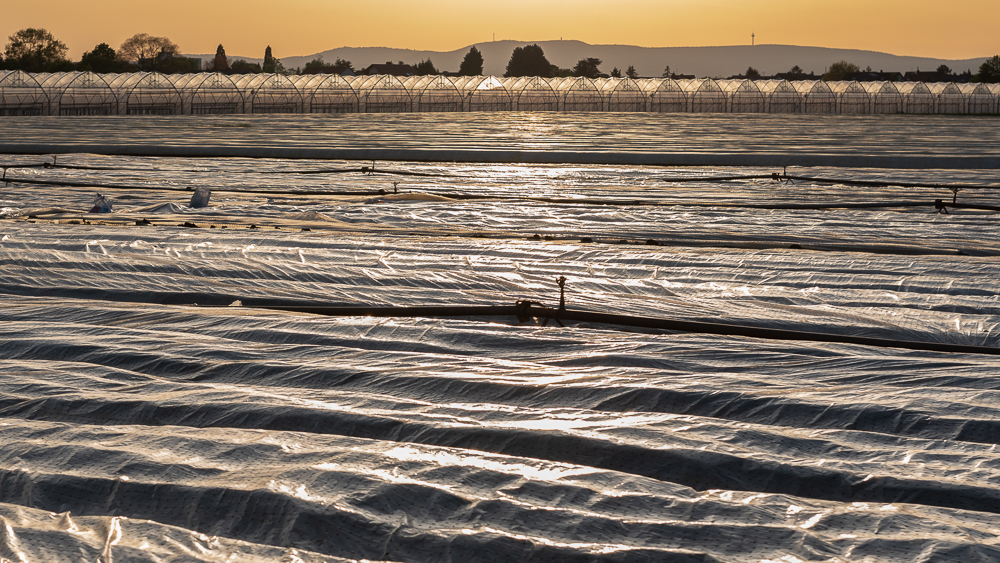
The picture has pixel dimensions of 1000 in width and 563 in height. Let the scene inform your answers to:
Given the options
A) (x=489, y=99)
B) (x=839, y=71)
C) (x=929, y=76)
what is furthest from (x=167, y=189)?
(x=929, y=76)

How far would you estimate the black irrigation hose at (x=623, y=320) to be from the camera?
9.97 ft

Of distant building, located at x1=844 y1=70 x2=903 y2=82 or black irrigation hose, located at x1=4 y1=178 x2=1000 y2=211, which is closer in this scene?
black irrigation hose, located at x1=4 y1=178 x2=1000 y2=211

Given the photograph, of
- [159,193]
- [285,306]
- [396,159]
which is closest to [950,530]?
[285,306]

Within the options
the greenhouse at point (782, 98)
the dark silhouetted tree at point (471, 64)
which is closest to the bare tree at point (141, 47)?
the dark silhouetted tree at point (471, 64)

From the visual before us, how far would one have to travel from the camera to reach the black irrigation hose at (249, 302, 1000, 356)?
3039 millimetres

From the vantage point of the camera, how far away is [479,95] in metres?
39.7

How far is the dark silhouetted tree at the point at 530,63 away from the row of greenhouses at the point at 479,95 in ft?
138

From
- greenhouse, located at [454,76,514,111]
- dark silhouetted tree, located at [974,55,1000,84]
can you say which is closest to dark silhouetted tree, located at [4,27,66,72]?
greenhouse, located at [454,76,514,111]

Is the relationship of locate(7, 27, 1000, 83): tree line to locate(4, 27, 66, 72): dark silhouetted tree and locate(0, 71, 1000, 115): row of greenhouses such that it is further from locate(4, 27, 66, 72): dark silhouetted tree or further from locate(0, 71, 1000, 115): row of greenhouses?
locate(0, 71, 1000, 115): row of greenhouses

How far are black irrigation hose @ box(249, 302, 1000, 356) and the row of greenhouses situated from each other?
116 feet

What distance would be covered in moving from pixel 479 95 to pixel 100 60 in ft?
134

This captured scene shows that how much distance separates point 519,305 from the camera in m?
3.40

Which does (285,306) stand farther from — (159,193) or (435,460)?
(159,193)

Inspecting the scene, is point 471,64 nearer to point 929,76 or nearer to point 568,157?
point 929,76
